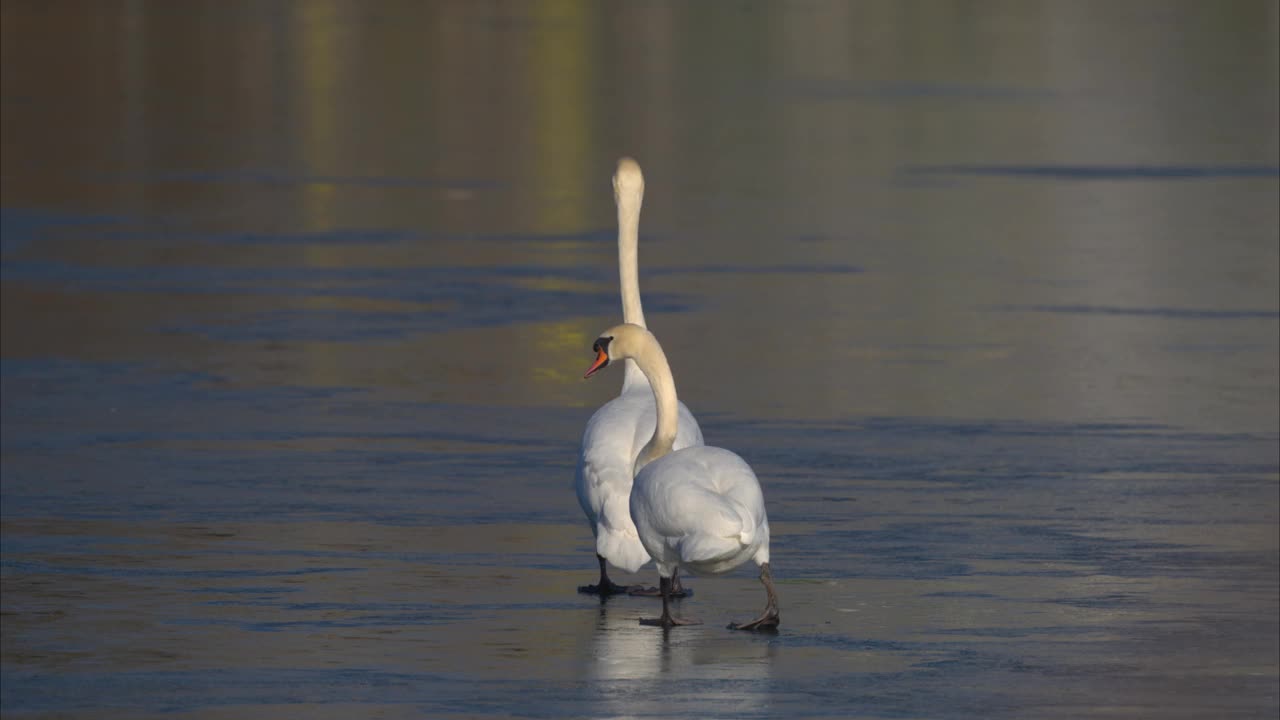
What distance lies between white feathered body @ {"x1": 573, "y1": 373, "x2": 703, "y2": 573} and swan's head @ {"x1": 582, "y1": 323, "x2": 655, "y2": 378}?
276 mm

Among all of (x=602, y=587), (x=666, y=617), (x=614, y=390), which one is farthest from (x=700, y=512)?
(x=614, y=390)

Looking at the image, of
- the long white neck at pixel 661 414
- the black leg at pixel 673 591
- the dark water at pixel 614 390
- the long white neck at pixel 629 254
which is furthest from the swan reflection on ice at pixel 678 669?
the long white neck at pixel 629 254

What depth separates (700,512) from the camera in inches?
359

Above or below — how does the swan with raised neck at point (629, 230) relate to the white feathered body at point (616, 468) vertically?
above

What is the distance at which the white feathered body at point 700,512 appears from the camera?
359 inches

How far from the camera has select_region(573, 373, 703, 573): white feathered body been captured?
9859mm

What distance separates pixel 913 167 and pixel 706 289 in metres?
8.96

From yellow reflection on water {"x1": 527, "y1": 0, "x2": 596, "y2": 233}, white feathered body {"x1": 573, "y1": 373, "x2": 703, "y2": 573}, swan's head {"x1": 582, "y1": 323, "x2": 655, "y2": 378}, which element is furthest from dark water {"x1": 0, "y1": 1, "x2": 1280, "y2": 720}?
swan's head {"x1": 582, "y1": 323, "x2": 655, "y2": 378}

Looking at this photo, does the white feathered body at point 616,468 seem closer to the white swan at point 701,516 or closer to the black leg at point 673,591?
the white swan at point 701,516

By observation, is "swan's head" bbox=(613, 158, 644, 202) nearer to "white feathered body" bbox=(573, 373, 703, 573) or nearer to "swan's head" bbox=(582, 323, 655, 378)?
"white feathered body" bbox=(573, 373, 703, 573)

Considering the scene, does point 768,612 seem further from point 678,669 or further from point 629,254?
point 629,254

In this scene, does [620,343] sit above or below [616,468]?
above

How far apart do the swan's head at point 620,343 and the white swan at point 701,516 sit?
500mm

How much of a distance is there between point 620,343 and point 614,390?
4.83 meters
